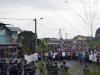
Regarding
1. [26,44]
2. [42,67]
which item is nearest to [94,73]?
[42,67]

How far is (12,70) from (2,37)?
33.0 m

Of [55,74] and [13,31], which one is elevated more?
[13,31]

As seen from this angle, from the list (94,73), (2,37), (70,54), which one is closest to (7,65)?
(94,73)

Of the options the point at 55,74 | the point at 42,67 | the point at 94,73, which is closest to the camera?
the point at 94,73

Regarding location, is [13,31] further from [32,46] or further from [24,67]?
[24,67]

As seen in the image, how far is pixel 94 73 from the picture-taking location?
1582 centimetres

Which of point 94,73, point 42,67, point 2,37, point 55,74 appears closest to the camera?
point 94,73

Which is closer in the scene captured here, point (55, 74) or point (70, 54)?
point (55, 74)

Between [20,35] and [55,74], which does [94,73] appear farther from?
[20,35]

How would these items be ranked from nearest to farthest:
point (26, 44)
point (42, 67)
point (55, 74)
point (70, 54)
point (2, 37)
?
point (55, 74), point (42, 67), point (70, 54), point (26, 44), point (2, 37)

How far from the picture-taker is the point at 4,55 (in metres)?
37.3

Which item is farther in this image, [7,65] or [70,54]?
[70,54]

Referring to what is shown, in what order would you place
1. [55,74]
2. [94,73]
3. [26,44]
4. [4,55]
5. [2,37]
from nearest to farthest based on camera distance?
[94,73]
[55,74]
[4,55]
[26,44]
[2,37]

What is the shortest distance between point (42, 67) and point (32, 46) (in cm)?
3000
